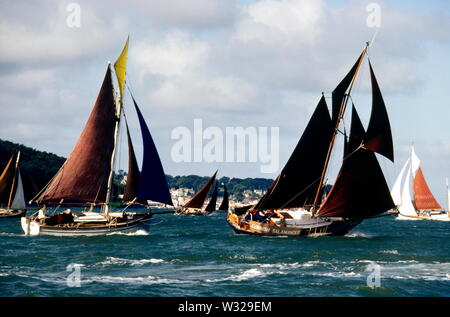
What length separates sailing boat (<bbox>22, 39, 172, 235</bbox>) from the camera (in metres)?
61.9

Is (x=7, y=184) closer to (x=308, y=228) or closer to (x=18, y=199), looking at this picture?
(x=18, y=199)

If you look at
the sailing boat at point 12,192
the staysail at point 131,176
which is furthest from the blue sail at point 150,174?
the sailing boat at point 12,192

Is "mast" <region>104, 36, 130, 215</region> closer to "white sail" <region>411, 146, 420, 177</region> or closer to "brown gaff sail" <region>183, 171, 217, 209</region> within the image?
"brown gaff sail" <region>183, 171, 217, 209</region>

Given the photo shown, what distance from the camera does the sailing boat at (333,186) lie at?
61.2 metres

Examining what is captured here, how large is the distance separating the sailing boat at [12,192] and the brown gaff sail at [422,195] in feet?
251

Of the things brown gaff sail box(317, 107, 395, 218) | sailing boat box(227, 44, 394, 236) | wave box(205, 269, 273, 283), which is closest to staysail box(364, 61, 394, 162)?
sailing boat box(227, 44, 394, 236)

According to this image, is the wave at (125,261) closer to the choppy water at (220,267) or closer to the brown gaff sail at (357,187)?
the choppy water at (220,267)

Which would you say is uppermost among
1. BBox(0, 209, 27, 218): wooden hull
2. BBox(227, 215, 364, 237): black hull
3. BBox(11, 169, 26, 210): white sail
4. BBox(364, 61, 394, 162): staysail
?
BBox(364, 61, 394, 162): staysail

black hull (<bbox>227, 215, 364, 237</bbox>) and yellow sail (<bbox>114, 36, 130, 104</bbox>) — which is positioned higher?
yellow sail (<bbox>114, 36, 130, 104</bbox>)

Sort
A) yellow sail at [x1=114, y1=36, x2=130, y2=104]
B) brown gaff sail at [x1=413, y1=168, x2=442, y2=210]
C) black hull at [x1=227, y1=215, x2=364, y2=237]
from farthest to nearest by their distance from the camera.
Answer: brown gaff sail at [x1=413, y1=168, x2=442, y2=210] → yellow sail at [x1=114, y1=36, x2=130, y2=104] → black hull at [x1=227, y1=215, x2=364, y2=237]

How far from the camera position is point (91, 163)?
204 feet

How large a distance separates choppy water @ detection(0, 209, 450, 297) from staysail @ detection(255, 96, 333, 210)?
641 cm
